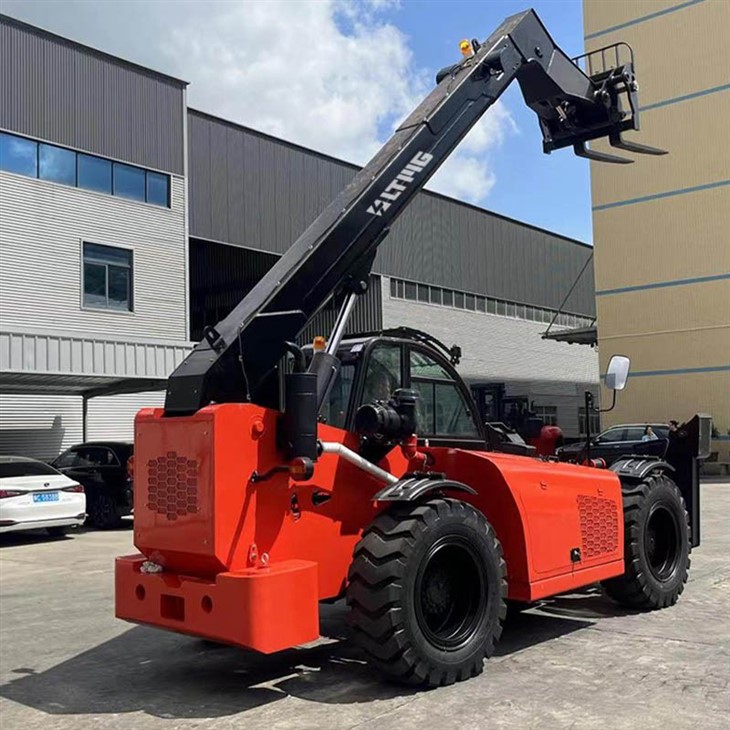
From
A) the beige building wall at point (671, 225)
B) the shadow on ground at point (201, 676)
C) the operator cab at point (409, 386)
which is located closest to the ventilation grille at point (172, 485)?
the operator cab at point (409, 386)

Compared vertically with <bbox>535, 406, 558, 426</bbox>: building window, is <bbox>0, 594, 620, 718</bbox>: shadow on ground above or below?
below

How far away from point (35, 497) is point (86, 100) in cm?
1360

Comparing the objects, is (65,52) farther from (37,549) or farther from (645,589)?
(645,589)

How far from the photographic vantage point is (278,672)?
5.97 m

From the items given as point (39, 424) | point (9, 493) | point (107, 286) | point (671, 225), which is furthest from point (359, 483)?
point (671, 225)

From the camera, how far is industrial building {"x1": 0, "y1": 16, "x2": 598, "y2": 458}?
814 inches

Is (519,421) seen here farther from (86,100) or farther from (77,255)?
(86,100)

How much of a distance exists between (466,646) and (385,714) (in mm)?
854

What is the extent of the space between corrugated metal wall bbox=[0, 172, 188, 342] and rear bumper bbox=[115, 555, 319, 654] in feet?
59.5

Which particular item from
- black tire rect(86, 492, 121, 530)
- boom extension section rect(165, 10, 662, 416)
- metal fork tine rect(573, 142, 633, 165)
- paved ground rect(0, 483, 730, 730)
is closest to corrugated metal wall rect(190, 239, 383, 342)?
black tire rect(86, 492, 121, 530)

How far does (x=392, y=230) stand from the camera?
27.1 m

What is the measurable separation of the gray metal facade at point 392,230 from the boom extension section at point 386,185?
2098 centimetres

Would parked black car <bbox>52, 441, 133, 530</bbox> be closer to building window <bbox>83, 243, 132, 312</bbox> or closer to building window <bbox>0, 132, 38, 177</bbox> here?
building window <bbox>83, 243, 132, 312</bbox>

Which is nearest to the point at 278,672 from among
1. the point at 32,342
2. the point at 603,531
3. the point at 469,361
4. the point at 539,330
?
the point at 603,531
